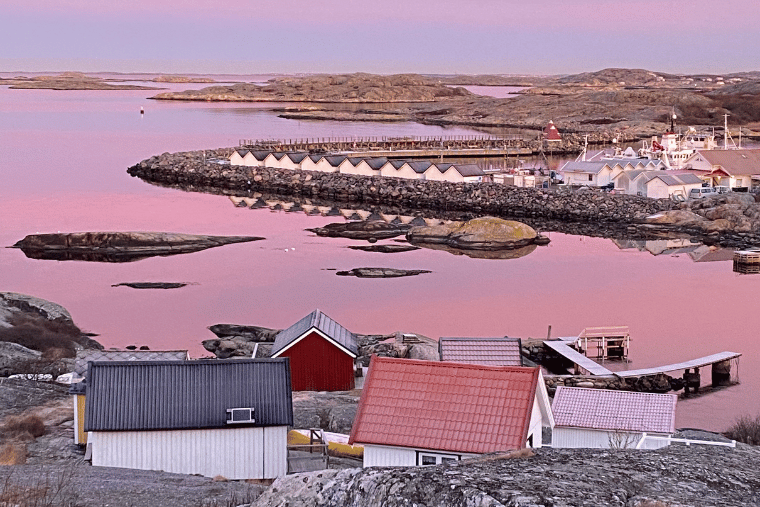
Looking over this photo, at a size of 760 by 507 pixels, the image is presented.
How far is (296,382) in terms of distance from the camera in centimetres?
1688

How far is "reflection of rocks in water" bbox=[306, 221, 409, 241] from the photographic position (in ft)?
123

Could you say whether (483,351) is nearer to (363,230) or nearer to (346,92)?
(363,230)

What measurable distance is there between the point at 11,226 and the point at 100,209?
18.9ft

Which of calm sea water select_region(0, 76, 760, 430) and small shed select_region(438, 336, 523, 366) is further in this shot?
calm sea water select_region(0, 76, 760, 430)

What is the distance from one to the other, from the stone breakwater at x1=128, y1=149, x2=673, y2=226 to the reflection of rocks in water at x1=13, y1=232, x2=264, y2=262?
15.0 metres

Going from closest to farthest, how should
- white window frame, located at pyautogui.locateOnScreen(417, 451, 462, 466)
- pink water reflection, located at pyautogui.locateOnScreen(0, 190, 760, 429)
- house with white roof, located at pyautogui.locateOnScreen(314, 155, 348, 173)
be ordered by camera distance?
1. white window frame, located at pyautogui.locateOnScreen(417, 451, 462, 466)
2. pink water reflection, located at pyautogui.locateOnScreen(0, 190, 760, 429)
3. house with white roof, located at pyautogui.locateOnScreen(314, 155, 348, 173)

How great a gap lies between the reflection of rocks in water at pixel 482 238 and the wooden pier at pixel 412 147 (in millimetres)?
27479

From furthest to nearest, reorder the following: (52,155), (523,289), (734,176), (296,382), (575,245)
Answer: (52,155) < (734,176) < (575,245) < (523,289) < (296,382)

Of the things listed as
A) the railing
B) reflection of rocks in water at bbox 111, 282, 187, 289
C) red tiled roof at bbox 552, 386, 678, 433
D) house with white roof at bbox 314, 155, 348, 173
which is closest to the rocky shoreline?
house with white roof at bbox 314, 155, 348, 173

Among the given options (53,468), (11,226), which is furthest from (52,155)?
(53,468)

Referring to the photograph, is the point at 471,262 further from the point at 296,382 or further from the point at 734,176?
the point at 734,176

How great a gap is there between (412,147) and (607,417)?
58472 mm

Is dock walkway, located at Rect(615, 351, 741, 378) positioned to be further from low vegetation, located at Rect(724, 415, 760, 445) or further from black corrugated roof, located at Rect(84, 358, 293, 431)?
black corrugated roof, located at Rect(84, 358, 293, 431)

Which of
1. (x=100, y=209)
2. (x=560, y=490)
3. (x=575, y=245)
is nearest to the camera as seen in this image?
(x=560, y=490)
